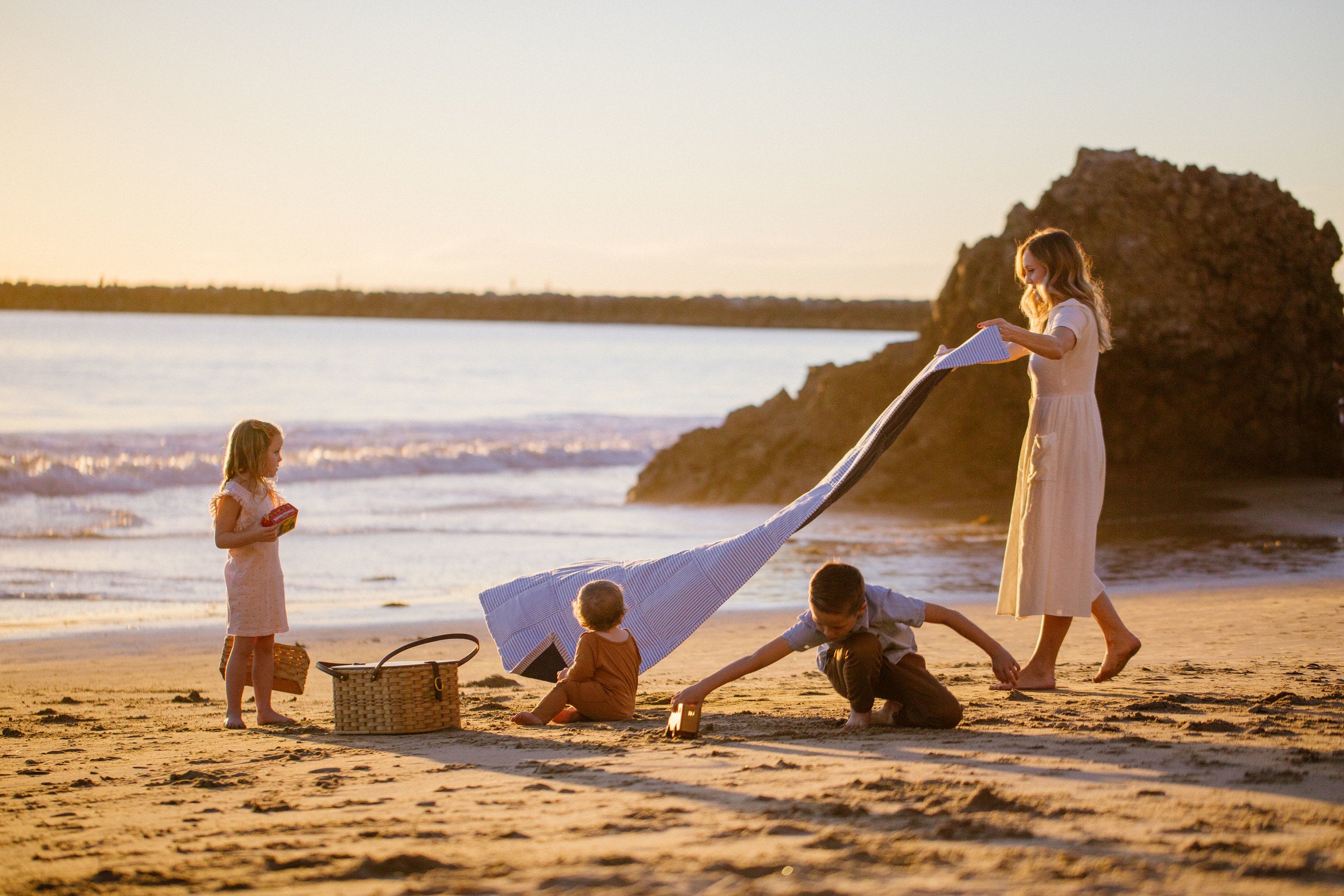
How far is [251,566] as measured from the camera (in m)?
Answer: 5.29

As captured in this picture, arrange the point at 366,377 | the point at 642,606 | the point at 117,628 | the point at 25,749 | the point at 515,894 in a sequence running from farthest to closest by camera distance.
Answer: the point at 366,377 < the point at 117,628 < the point at 642,606 < the point at 25,749 < the point at 515,894

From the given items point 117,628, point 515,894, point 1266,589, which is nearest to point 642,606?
point 515,894

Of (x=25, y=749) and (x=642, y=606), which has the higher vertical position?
(x=642, y=606)

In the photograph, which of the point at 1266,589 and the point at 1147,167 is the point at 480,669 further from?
the point at 1147,167

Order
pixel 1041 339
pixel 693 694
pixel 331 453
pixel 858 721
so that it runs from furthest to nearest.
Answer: pixel 331 453
pixel 1041 339
pixel 858 721
pixel 693 694

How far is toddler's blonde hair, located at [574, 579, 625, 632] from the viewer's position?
195 inches

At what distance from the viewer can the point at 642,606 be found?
554cm

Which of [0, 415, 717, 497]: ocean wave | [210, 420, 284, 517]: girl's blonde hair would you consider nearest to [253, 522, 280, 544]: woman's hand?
[210, 420, 284, 517]: girl's blonde hair

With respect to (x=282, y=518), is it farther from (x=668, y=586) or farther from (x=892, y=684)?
(x=892, y=684)

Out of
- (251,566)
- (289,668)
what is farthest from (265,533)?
(289,668)

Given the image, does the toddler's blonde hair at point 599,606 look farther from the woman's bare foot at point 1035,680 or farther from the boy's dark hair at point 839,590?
the woman's bare foot at point 1035,680

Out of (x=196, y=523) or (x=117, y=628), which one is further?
(x=196, y=523)

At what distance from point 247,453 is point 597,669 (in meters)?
1.80

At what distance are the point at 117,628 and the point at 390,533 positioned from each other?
552 cm
